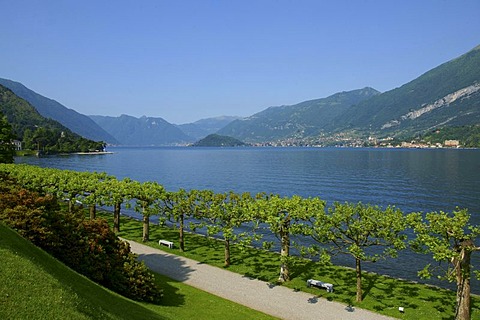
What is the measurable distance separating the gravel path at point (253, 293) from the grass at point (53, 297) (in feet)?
6.33

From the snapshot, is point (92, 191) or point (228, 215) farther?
point (92, 191)

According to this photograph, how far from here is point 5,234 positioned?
15.6 metres

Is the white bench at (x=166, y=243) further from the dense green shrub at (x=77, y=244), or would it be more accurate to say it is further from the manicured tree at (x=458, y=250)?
the manicured tree at (x=458, y=250)

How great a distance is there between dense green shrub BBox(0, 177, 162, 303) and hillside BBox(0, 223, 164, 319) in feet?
9.80

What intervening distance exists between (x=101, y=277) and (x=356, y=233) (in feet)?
48.6

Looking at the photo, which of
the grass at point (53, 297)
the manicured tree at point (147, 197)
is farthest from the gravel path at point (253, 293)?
the manicured tree at point (147, 197)

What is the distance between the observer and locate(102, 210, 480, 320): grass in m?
22.7

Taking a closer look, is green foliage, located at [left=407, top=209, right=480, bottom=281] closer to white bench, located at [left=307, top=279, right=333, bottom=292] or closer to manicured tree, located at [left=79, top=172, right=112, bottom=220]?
white bench, located at [left=307, top=279, right=333, bottom=292]

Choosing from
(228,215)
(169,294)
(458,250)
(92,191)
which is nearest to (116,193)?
(92,191)

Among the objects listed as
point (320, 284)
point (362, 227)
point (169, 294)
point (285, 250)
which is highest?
point (362, 227)

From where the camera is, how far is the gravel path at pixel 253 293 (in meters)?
21.8

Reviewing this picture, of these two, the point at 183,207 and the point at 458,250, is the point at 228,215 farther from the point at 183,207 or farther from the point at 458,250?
the point at 458,250

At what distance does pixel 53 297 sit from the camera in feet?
39.5

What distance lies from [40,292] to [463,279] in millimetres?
19277
